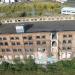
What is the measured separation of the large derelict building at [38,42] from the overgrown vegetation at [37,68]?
143 cm

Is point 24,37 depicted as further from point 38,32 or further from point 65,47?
point 65,47

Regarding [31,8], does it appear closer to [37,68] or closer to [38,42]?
[38,42]

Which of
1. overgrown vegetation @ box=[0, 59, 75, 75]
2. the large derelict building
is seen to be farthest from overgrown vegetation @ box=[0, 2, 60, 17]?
overgrown vegetation @ box=[0, 59, 75, 75]

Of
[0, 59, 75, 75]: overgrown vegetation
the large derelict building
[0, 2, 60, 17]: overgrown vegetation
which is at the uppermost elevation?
the large derelict building

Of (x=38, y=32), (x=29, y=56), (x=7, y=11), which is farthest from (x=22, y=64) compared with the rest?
(x=7, y=11)

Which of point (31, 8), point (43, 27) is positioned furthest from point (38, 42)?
point (31, 8)

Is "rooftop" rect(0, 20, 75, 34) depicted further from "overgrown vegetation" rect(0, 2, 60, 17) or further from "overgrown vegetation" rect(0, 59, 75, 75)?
"overgrown vegetation" rect(0, 2, 60, 17)

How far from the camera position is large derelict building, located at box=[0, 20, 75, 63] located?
84.1ft

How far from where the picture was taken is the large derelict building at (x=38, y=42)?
25625mm

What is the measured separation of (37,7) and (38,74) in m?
23.5

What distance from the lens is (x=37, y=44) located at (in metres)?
26.0

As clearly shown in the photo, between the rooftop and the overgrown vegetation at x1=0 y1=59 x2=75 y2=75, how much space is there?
3527 mm

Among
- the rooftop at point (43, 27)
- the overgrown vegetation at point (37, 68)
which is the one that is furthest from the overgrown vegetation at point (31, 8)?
the overgrown vegetation at point (37, 68)

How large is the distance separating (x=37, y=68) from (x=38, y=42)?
3302 mm
